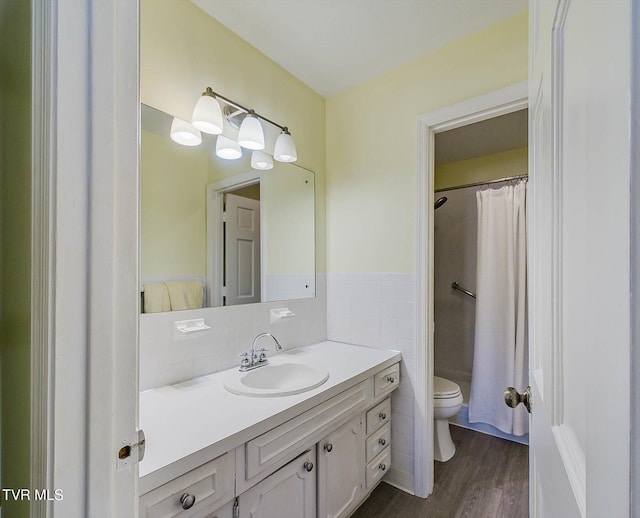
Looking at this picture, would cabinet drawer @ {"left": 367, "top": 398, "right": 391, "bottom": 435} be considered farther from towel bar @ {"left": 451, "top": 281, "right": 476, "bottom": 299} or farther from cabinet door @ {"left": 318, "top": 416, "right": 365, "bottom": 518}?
towel bar @ {"left": 451, "top": 281, "right": 476, "bottom": 299}

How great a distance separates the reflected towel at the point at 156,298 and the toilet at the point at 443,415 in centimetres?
180

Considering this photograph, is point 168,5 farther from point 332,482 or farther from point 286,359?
point 332,482

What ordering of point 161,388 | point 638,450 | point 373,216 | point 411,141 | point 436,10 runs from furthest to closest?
1. point 373,216
2. point 411,141
3. point 436,10
4. point 161,388
5. point 638,450

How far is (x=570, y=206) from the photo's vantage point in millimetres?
450

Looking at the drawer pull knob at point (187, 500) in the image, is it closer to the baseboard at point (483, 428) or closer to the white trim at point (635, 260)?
the white trim at point (635, 260)

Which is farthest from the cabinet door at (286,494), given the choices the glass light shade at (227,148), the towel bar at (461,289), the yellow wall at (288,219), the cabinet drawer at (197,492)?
the towel bar at (461,289)

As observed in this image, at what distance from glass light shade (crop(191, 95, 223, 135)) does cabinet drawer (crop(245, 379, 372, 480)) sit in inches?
51.3

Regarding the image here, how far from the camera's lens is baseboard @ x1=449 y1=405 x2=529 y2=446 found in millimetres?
2291

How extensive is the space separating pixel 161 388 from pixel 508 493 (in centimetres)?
196

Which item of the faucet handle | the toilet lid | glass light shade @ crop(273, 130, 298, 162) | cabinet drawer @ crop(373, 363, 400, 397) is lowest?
the toilet lid

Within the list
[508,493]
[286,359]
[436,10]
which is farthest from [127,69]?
[508,493]

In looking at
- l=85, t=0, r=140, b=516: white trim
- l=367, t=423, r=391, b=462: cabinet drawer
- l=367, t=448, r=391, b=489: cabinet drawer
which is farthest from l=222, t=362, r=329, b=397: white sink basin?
l=85, t=0, r=140, b=516: white trim

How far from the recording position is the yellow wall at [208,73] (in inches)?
52.0

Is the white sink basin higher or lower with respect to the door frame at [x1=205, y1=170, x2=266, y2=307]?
lower
